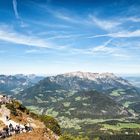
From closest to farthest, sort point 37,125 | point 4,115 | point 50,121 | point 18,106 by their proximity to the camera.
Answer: point 4,115 → point 37,125 → point 18,106 → point 50,121

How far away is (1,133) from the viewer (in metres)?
99.1

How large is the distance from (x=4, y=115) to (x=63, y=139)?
2824cm

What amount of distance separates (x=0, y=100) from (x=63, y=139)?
47855mm

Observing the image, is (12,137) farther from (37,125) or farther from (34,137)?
(37,125)

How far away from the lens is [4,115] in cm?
11794

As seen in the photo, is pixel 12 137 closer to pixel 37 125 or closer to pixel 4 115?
pixel 4 115

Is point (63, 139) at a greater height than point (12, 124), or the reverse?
point (12, 124)

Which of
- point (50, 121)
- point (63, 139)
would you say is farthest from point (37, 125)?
point (50, 121)

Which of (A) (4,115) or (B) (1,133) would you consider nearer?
(B) (1,133)

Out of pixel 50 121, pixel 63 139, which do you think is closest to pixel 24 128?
pixel 63 139

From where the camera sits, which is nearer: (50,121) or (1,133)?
(1,133)

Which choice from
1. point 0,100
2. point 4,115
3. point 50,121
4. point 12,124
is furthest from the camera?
point 50,121

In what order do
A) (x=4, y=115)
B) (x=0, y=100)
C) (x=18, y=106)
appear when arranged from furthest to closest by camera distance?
(x=18, y=106) < (x=0, y=100) < (x=4, y=115)

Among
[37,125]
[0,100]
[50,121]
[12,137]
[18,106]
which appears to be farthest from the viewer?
[50,121]
